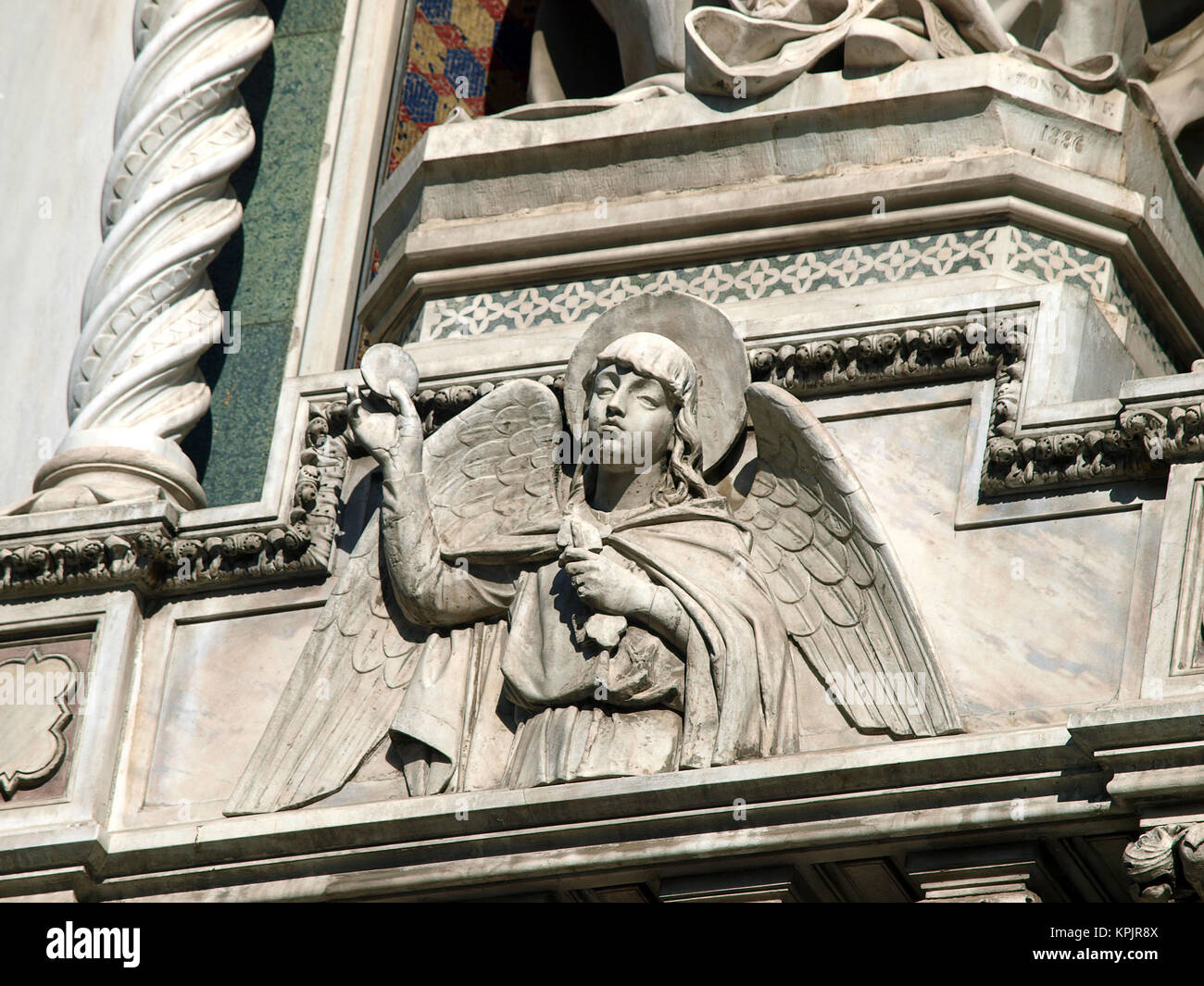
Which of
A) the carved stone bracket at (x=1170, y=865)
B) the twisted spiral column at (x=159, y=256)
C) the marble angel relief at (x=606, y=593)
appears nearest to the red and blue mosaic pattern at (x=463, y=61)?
the twisted spiral column at (x=159, y=256)

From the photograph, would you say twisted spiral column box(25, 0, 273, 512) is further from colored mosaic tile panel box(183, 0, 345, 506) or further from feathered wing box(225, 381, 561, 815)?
feathered wing box(225, 381, 561, 815)

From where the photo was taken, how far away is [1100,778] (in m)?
7.53

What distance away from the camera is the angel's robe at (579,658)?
8.03 m

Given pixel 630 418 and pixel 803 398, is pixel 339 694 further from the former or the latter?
pixel 803 398

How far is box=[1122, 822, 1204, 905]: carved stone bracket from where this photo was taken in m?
7.31

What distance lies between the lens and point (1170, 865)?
7348mm

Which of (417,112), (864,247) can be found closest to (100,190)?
(417,112)

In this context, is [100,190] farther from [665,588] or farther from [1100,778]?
[1100,778]

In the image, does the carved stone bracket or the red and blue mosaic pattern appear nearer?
the carved stone bracket

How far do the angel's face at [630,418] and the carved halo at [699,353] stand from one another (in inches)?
6.1

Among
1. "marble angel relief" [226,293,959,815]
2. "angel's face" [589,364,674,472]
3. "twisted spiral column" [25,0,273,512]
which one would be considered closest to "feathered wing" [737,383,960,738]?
"marble angel relief" [226,293,959,815]

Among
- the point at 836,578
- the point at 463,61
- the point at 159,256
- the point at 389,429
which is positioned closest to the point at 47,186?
the point at 159,256

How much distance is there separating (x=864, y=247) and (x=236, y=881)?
8.41 feet

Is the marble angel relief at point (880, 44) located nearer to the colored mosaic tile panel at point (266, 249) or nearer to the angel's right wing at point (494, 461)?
the colored mosaic tile panel at point (266, 249)
